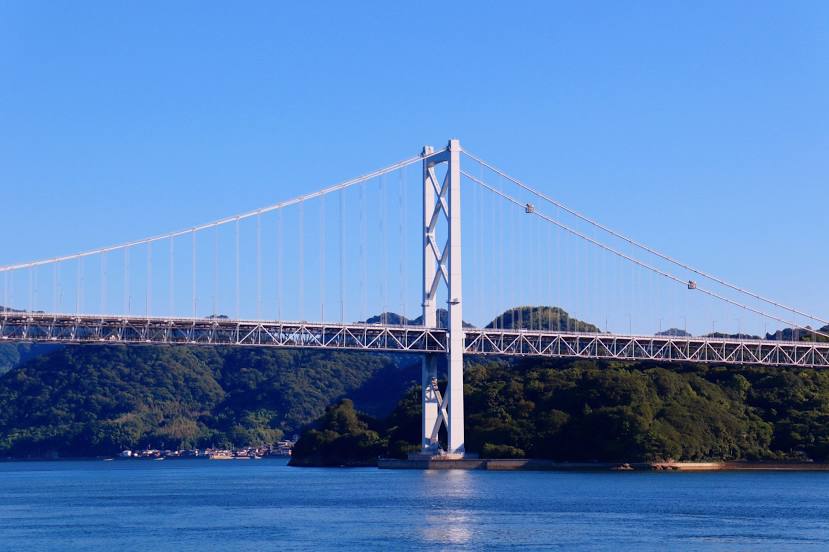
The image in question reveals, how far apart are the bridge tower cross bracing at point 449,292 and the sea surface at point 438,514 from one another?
3.50 metres

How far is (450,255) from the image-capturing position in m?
60.5

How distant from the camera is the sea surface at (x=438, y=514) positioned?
32.0 meters

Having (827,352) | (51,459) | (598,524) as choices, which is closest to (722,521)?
(598,524)

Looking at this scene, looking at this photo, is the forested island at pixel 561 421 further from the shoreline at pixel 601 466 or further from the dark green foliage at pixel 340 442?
the shoreline at pixel 601 466

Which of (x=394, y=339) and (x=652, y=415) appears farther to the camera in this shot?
(x=652, y=415)

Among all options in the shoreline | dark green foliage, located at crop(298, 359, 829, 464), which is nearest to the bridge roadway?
dark green foliage, located at crop(298, 359, 829, 464)

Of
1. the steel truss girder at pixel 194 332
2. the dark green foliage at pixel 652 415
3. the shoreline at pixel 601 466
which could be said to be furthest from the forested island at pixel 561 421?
the steel truss girder at pixel 194 332

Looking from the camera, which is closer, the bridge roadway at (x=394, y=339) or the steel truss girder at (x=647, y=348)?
the bridge roadway at (x=394, y=339)

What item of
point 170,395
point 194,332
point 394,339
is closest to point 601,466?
point 394,339

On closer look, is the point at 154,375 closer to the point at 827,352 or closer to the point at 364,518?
the point at 827,352

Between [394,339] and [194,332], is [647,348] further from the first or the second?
[194,332]

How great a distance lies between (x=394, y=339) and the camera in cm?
6088

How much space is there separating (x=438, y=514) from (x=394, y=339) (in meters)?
22.8

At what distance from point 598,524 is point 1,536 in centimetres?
1390
